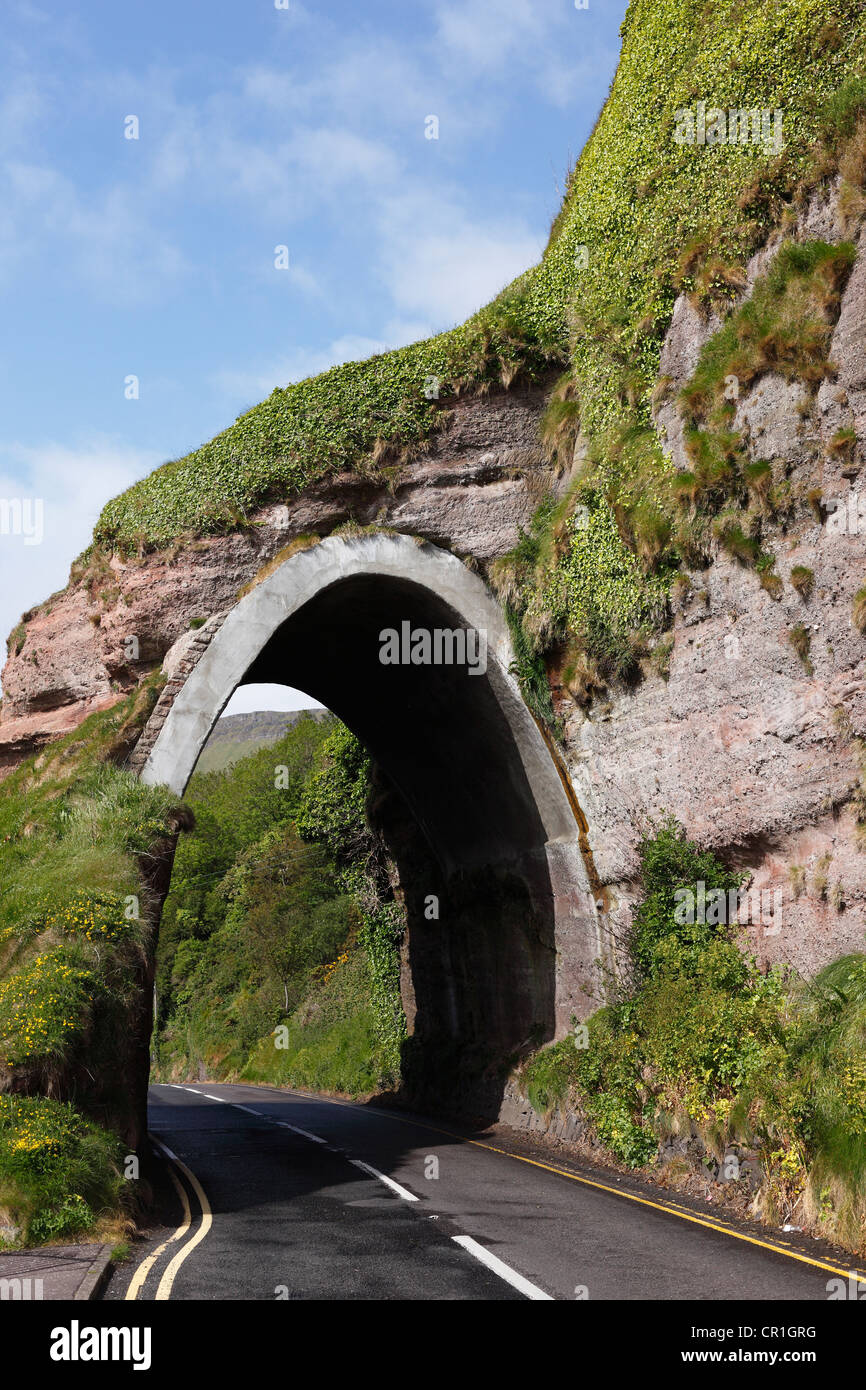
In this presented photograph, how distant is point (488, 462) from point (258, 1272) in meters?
14.0

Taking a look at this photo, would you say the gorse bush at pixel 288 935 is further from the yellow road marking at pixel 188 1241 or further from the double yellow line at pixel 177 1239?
the double yellow line at pixel 177 1239

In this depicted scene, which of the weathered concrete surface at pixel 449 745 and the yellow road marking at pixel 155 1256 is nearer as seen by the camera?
the yellow road marking at pixel 155 1256

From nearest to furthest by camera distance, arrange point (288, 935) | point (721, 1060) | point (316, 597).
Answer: point (721, 1060) < point (316, 597) < point (288, 935)

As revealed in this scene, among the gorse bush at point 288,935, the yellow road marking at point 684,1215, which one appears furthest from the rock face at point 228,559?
the yellow road marking at point 684,1215

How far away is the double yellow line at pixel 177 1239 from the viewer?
792cm

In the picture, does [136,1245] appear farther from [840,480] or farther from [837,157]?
[837,157]

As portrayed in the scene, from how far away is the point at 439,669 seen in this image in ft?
65.3

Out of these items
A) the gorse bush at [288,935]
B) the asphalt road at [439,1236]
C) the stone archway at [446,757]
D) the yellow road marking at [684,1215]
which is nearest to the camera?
the asphalt road at [439,1236]

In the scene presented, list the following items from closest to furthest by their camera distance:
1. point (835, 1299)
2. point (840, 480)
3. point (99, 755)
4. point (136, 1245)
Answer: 1. point (835, 1299)
2. point (136, 1245)
3. point (840, 480)
4. point (99, 755)

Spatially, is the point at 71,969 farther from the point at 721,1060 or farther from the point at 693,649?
the point at 693,649

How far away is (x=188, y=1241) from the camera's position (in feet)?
32.2

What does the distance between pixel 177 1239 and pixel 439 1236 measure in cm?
229

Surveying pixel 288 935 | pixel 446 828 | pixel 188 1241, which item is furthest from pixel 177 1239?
pixel 288 935
